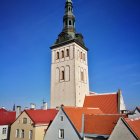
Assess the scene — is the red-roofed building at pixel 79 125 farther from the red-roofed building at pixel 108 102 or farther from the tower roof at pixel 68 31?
the tower roof at pixel 68 31

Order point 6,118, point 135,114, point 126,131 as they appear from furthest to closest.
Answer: point 6,118 < point 135,114 < point 126,131

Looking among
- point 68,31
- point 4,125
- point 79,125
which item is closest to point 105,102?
point 79,125

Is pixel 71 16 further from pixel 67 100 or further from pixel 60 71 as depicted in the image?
pixel 67 100

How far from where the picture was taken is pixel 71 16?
46281 mm

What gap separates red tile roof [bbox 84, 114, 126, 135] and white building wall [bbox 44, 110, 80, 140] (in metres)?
2.04

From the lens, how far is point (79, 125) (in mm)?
27484

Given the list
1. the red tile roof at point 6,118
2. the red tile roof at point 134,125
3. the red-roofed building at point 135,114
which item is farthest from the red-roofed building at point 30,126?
the red tile roof at point 134,125

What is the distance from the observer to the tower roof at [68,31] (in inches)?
1769

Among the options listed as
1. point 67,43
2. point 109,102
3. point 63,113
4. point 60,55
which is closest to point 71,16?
point 67,43

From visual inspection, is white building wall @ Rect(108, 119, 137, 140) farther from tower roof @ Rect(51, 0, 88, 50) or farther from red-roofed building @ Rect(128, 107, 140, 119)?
tower roof @ Rect(51, 0, 88, 50)

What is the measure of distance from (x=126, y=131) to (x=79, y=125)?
8.41 m

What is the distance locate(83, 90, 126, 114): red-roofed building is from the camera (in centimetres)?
3778

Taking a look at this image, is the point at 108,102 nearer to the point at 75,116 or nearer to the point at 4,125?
the point at 75,116

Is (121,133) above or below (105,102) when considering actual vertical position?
below
